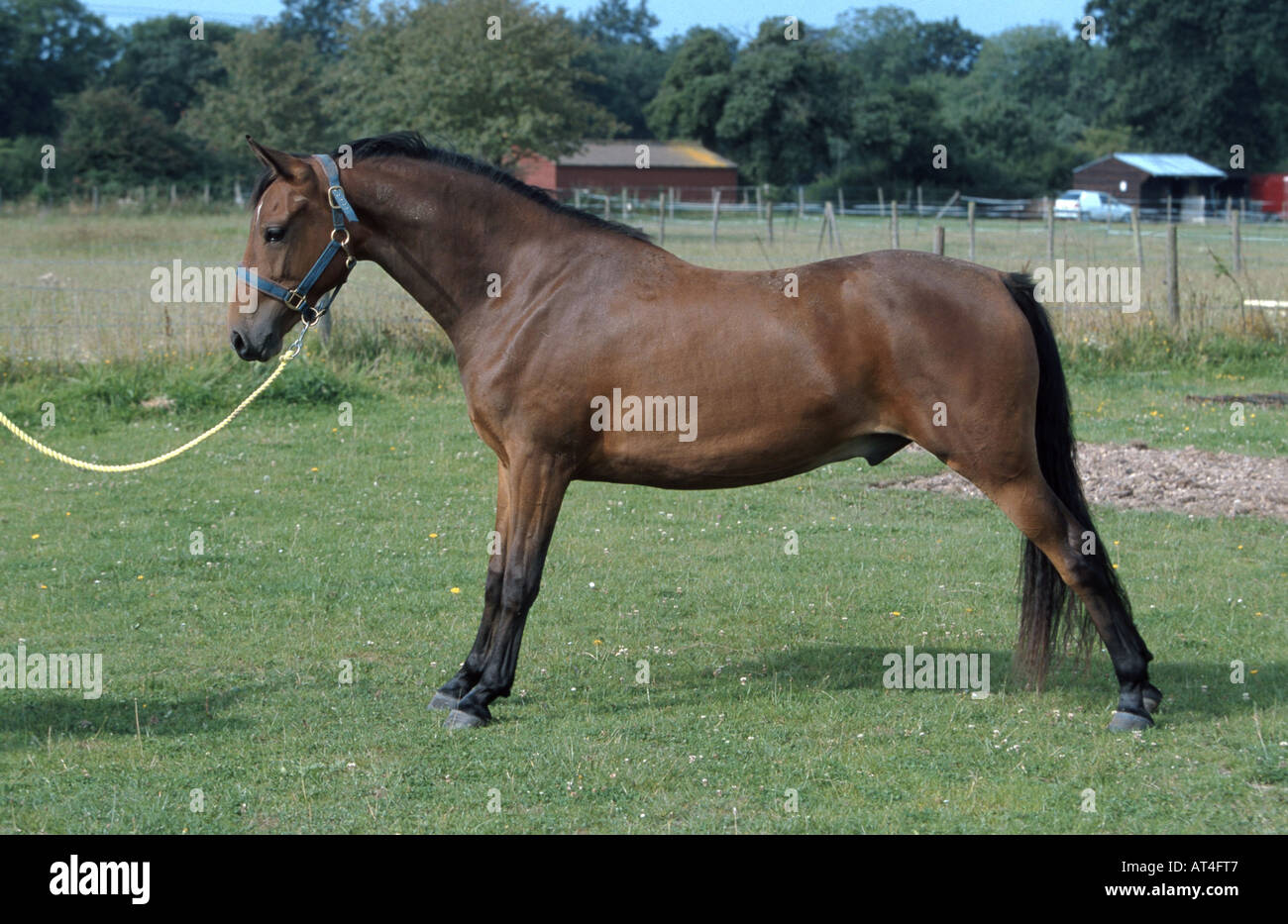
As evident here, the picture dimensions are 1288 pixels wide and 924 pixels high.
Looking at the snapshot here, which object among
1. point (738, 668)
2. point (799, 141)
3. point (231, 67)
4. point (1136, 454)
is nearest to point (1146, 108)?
point (799, 141)

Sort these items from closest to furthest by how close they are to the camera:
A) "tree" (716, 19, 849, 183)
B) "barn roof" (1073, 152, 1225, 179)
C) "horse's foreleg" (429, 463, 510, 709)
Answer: "horse's foreleg" (429, 463, 510, 709), "tree" (716, 19, 849, 183), "barn roof" (1073, 152, 1225, 179)

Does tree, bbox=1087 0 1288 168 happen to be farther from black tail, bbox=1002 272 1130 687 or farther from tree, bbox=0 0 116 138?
black tail, bbox=1002 272 1130 687

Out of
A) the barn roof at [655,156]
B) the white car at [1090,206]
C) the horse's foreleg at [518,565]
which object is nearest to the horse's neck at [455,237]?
the horse's foreleg at [518,565]

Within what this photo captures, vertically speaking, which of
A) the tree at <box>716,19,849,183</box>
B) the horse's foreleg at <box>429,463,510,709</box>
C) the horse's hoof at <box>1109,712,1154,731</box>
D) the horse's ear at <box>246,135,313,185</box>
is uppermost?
the tree at <box>716,19,849,183</box>

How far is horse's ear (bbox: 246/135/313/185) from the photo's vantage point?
5.17 m

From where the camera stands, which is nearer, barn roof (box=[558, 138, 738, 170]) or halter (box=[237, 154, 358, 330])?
halter (box=[237, 154, 358, 330])

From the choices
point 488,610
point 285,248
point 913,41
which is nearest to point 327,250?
point 285,248

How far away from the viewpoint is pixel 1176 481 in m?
9.76

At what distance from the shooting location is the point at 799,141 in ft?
191

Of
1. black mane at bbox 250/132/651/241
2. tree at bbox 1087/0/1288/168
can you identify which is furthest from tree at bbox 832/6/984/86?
black mane at bbox 250/132/651/241

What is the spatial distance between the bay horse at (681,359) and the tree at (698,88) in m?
56.8

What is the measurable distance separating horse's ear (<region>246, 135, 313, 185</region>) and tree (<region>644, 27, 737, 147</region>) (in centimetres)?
5699
